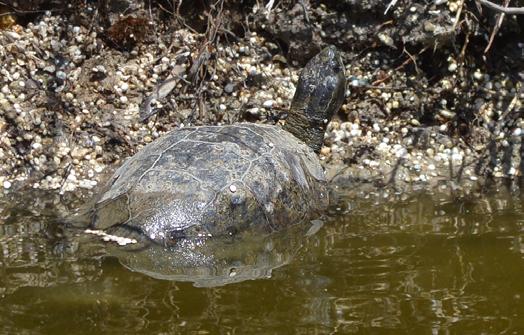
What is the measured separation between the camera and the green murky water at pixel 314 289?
3.04 meters

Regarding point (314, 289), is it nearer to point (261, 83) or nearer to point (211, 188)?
point (211, 188)

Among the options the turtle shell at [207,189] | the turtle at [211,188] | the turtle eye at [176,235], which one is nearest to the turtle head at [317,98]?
the turtle at [211,188]

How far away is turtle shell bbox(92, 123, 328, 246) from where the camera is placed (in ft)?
13.1

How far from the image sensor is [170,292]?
335cm

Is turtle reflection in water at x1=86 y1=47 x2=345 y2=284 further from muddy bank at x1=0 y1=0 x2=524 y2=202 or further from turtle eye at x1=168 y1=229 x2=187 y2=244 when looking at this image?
muddy bank at x1=0 y1=0 x2=524 y2=202

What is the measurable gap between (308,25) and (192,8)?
972mm

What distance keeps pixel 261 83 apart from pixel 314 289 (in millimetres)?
2813

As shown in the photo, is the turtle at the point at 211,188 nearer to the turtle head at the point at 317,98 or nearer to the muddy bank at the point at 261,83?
the turtle head at the point at 317,98

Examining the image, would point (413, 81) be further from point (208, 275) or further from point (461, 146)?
point (208, 275)

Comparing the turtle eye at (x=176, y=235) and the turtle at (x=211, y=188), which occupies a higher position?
the turtle at (x=211, y=188)

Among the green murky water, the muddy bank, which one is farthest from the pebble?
the green murky water

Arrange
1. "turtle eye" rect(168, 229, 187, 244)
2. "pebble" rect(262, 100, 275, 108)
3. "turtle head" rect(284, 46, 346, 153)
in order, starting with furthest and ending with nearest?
"pebble" rect(262, 100, 275, 108) → "turtle head" rect(284, 46, 346, 153) → "turtle eye" rect(168, 229, 187, 244)

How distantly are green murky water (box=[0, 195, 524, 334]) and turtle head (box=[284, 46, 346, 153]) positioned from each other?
3.60ft

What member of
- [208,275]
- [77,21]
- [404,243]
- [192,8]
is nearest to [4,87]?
[77,21]
